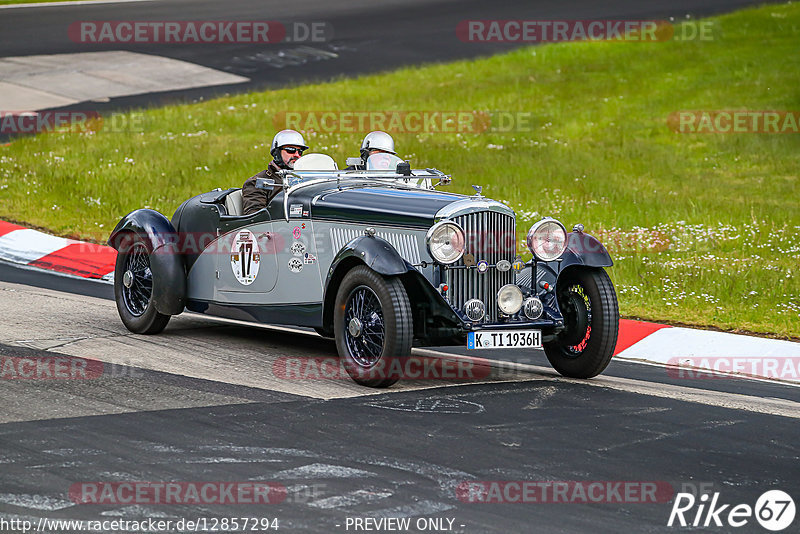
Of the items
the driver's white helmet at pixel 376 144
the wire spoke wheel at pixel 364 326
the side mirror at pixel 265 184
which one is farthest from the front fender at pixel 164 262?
the wire spoke wheel at pixel 364 326

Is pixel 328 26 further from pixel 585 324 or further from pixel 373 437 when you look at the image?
pixel 373 437

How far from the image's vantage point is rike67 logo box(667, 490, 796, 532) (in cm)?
555

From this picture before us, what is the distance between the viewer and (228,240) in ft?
31.2

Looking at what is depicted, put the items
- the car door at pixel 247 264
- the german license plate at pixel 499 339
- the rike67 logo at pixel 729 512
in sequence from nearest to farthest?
the rike67 logo at pixel 729 512 → the german license plate at pixel 499 339 → the car door at pixel 247 264

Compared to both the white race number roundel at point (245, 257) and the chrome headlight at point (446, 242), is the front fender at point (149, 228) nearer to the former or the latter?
the white race number roundel at point (245, 257)

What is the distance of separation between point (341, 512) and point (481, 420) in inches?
75.4

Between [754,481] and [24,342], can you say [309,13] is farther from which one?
[754,481]

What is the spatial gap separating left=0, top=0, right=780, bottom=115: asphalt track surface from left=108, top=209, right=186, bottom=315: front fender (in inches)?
473

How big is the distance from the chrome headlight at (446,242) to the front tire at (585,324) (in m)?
1.09

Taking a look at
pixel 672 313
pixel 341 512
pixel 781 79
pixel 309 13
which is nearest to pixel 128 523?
pixel 341 512

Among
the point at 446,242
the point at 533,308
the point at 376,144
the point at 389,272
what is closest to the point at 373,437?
the point at 389,272

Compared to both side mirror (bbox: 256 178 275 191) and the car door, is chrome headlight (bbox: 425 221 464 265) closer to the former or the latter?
the car door

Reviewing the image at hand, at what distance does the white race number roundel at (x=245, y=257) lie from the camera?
9.27 meters

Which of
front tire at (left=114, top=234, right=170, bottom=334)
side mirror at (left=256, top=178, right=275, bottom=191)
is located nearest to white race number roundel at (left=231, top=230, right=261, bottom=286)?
side mirror at (left=256, top=178, right=275, bottom=191)
